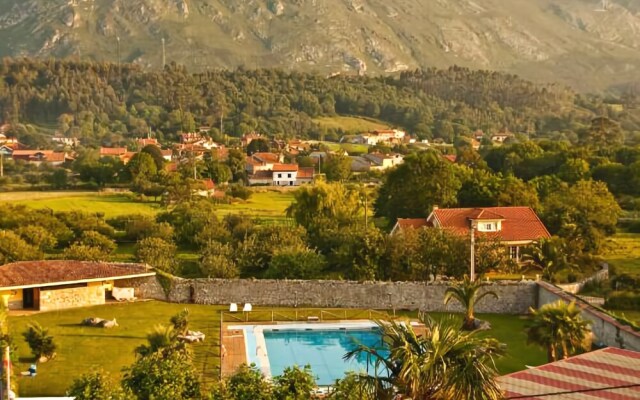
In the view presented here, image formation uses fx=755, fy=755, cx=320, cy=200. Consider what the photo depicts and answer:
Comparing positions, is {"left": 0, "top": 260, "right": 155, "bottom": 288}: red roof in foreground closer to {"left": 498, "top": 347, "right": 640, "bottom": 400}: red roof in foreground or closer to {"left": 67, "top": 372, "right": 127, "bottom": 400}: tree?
{"left": 67, "top": 372, "right": 127, "bottom": 400}: tree

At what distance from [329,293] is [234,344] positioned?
18.6 ft

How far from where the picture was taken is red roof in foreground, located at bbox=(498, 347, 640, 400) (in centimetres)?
1392

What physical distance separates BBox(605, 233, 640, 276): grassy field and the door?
20.9 meters

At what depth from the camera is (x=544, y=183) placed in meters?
43.5

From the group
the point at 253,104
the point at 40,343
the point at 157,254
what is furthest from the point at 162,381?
the point at 253,104

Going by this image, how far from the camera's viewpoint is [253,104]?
137 m

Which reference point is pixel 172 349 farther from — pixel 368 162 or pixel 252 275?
pixel 368 162

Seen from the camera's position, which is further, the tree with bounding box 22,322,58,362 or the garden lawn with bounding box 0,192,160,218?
the garden lawn with bounding box 0,192,160,218

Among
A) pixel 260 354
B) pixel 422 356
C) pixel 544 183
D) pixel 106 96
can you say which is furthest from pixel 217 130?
pixel 422 356

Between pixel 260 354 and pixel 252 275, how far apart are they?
9.57 m

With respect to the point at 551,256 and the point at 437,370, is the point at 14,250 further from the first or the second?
the point at 437,370

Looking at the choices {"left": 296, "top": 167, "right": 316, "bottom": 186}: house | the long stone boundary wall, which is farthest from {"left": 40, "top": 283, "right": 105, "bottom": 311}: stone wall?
{"left": 296, "top": 167, "right": 316, "bottom": 186}: house

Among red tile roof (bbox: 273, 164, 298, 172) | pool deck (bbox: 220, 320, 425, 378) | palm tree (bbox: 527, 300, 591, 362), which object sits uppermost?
red tile roof (bbox: 273, 164, 298, 172)

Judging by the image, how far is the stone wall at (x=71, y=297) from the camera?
24.6 metres
